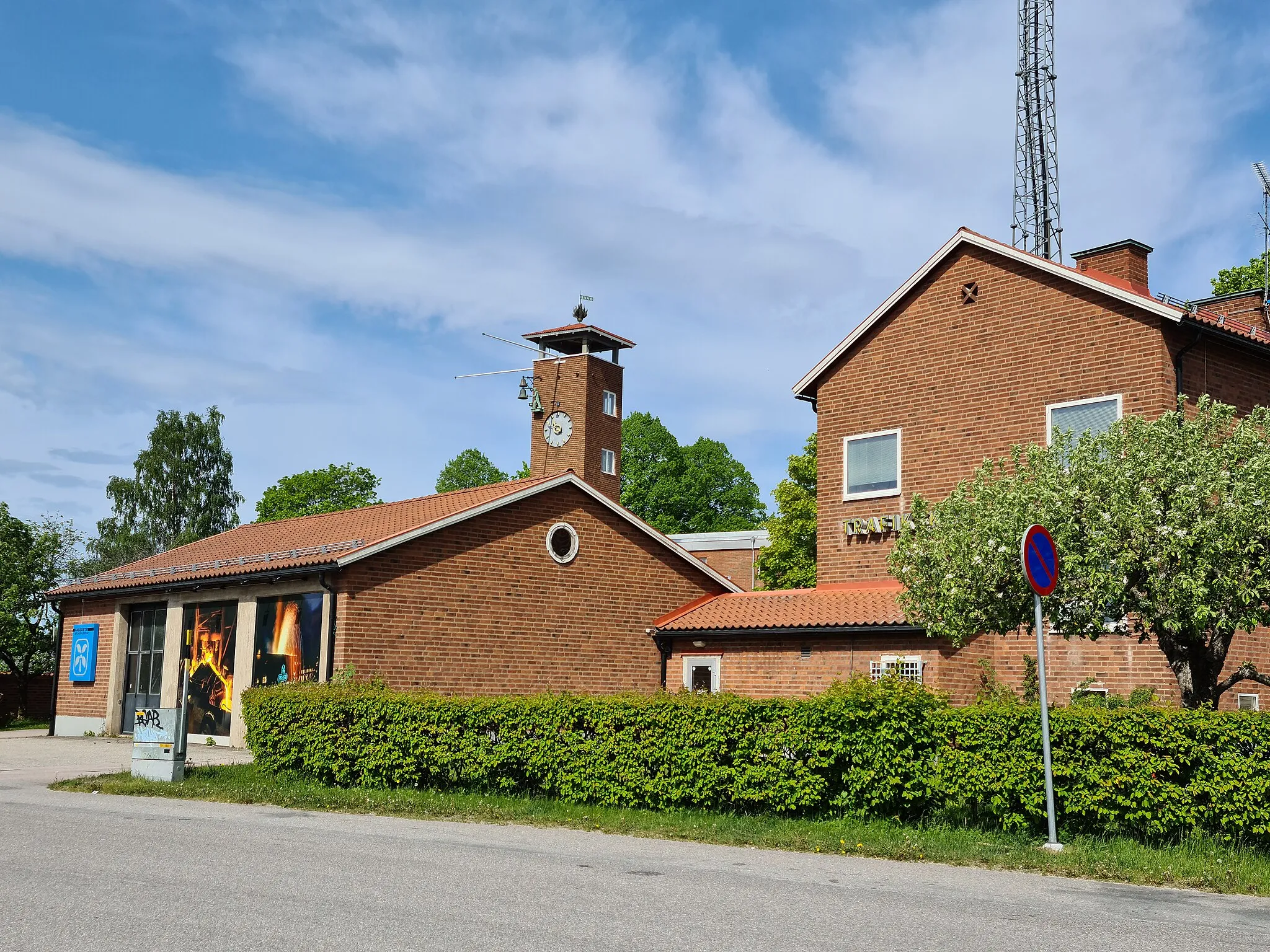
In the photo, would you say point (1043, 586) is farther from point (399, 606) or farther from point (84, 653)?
point (84, 653)

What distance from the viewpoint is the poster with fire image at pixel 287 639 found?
24.1 meters

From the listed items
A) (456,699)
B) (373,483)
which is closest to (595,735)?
(456,699)

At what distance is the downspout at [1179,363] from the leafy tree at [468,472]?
55.5 metres

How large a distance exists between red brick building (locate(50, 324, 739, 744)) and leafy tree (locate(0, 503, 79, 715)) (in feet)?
44.0

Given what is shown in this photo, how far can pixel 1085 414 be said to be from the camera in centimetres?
2167

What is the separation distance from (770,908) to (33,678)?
42.7 m

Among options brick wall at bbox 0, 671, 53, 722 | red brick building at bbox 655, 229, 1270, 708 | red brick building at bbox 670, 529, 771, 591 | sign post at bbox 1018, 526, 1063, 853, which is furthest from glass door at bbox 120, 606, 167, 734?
red brick building at bbox 670, 529, 771, 591

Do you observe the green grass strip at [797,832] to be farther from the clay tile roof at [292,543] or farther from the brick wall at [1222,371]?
the brick wall at [1222,371]

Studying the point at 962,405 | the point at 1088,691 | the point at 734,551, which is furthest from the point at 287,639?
the point at 734,551

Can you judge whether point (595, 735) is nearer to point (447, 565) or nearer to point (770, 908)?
point (770, 908)

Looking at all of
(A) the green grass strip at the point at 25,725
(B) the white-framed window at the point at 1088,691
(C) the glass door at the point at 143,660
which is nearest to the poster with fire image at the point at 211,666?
(C) the glass door at the point at 143,660

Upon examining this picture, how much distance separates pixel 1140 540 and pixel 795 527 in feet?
114

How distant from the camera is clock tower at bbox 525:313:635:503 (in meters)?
48.2

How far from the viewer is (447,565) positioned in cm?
2531
